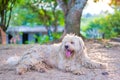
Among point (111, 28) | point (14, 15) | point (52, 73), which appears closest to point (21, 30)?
point (14, 15)

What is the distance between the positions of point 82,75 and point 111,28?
46.3ft

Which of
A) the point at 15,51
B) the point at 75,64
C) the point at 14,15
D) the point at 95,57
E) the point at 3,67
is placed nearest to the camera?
the point at 75,64

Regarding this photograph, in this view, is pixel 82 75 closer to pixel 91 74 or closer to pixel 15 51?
pixel 91 74

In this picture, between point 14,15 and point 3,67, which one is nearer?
point 3,67

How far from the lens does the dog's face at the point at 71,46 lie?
21.5 ft

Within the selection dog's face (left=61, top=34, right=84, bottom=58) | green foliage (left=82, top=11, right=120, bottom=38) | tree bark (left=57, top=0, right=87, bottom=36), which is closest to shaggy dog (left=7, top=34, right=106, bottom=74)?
dog's face (left=61, top=34, right=84, bottom=58)

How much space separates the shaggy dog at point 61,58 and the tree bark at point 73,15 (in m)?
4.75

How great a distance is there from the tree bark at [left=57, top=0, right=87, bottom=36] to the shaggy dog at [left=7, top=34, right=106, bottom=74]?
4.75 metres

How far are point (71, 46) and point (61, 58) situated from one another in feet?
1.50

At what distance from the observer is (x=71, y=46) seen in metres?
6.54

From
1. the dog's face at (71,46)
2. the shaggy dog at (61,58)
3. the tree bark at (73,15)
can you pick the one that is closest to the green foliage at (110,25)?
the tree bark at (73,15)

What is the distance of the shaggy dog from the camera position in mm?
6633

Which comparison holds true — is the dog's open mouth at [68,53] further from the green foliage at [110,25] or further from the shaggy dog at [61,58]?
the green foliage at [110,25]

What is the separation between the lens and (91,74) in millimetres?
6676
